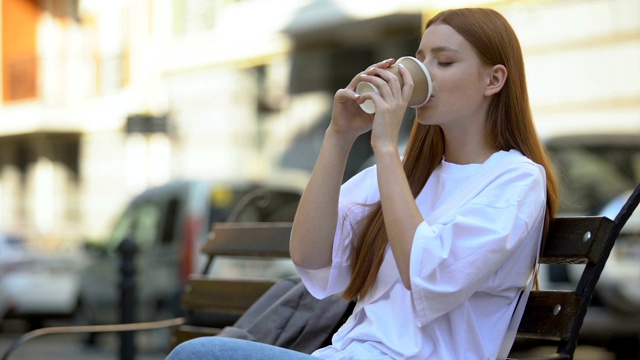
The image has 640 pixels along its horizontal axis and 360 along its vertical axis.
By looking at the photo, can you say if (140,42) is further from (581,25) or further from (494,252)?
(494,252)

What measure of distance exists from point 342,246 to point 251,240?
1.23m

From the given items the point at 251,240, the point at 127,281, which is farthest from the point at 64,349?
the point at 251,240

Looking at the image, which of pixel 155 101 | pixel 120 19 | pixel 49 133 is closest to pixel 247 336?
pixel 155 101

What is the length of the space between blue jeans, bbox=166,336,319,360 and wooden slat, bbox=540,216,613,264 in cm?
68

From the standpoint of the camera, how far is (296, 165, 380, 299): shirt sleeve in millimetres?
2717

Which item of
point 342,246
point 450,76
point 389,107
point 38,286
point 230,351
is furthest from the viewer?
point 38,286

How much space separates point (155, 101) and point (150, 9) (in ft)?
5.49

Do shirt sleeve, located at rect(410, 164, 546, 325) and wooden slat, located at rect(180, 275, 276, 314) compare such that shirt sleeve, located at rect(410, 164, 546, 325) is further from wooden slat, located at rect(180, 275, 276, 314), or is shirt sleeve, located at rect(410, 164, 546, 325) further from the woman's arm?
wooden slat, located at rect(180, 275, 276, 314)

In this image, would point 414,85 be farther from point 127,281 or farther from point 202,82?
point 202,82

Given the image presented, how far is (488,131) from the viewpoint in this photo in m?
2.58

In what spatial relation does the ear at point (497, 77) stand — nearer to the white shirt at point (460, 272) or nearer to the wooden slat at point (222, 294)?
the white shirt at point (460, 272)

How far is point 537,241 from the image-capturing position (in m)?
2.48

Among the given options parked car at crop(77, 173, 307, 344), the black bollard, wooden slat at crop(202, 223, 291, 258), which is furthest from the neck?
parked car at crop(77, 173, 307, 344)

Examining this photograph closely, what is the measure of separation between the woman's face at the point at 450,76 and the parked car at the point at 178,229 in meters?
6.33
